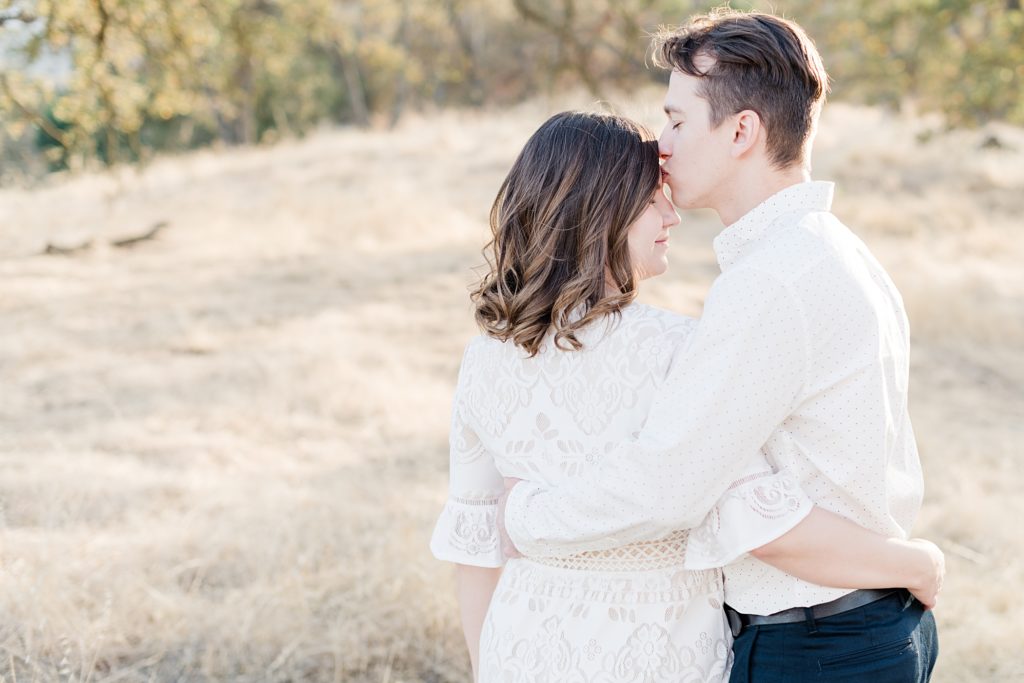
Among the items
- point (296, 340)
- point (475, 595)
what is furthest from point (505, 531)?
point (296, 340)

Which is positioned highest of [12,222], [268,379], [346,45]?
[346,45]

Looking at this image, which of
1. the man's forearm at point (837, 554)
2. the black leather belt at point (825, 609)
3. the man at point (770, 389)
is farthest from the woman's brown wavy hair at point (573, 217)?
the black leather belt at point (825, 609)

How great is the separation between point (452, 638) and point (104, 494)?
6.23ft

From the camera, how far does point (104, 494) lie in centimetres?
444

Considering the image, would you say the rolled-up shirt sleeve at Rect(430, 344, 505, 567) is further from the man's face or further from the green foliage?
the green foliage

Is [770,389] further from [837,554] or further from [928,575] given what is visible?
[928,575]

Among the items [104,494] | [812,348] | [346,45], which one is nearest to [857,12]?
[346,45]

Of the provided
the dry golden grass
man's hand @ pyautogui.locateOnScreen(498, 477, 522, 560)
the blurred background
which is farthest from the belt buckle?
the dry golden grass

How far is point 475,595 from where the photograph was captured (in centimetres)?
212

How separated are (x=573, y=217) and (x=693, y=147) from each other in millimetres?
270

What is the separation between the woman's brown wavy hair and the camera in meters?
1.80

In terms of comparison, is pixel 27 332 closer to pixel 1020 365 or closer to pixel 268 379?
pixel 268 379

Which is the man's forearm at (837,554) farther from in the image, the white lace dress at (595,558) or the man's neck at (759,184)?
the man's neck at (759,184)

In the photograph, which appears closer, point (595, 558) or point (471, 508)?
point (595, 558)
